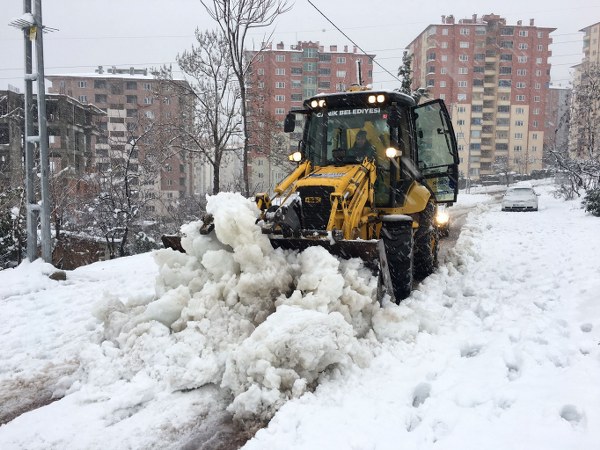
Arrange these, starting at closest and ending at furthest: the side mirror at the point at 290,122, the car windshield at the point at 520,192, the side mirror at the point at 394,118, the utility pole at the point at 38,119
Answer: the side mirror at the point at 394,118
the side mirror at the point at 290,122
the utility pole at the point at 38,119
the car windshield at the point at 520,192

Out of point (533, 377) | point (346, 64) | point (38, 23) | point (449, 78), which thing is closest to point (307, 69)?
point (346, 64)

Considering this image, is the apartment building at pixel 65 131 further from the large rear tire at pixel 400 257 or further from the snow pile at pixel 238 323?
the large rear tire at pixel 400 257

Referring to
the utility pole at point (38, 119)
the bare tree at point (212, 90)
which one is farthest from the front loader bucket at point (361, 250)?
the bare tree at point (212, 90)

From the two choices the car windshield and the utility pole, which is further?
the car windshield

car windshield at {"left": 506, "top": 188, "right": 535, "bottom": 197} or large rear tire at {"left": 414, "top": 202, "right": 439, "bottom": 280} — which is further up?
car windshield at {"left": 506, "top": 188, "right": 535, "bottom": 197}

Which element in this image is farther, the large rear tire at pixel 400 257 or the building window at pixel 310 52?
the building window at pixel 310 52

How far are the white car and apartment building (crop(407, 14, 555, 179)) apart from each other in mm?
47320

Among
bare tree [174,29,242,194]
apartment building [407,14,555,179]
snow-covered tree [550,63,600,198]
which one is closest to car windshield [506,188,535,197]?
snow-covered tree [550,63,600,198]

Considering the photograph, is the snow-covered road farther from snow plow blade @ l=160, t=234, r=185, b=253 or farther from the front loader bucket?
snow plow blade @ l=160, t=234, r=185, b=253

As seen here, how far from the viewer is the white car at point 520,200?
22.4 meters

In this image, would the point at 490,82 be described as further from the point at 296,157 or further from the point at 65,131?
the point at 296,157

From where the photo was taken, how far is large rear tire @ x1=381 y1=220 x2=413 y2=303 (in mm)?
5973

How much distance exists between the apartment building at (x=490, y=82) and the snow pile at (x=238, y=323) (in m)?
68.2

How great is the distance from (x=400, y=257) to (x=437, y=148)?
270 cm
